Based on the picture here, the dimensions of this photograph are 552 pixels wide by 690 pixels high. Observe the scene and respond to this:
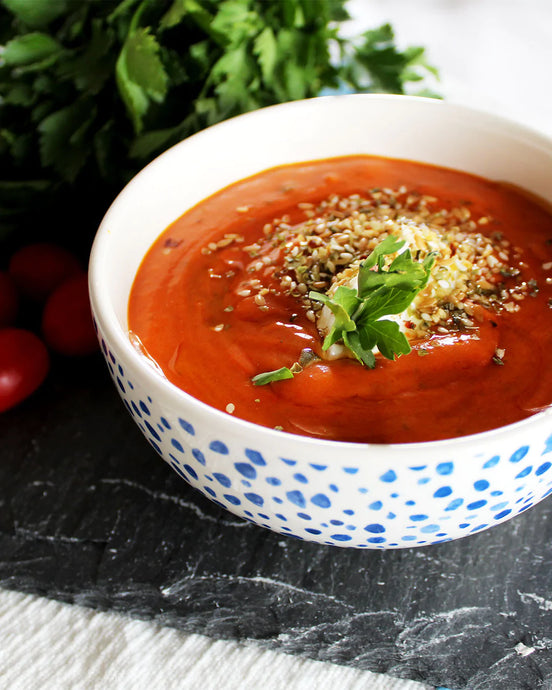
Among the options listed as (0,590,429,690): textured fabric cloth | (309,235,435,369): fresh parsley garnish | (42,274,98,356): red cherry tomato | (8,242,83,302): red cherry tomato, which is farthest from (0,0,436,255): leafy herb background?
(0,590,429,690): textured fabric cloth

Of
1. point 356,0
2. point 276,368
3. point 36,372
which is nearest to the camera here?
point 276,368

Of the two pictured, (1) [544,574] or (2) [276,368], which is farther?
(1) [544,574]

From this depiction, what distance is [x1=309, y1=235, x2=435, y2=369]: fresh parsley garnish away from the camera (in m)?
1.84

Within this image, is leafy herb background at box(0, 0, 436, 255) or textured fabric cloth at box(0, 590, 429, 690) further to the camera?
leafy herb background at box(0, 0, 436, 255)

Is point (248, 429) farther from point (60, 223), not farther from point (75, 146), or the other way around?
point (60, 223)

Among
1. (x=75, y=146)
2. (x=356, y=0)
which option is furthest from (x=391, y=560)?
(x=356, y=0)

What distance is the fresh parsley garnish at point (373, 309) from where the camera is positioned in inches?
72.4

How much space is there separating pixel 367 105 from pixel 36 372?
133 centimetres

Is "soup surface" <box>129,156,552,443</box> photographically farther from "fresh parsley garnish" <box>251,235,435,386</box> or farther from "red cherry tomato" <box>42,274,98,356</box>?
"red cherry tomato" <box>42,274,98,356</box>

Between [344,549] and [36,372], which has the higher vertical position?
[344,549]

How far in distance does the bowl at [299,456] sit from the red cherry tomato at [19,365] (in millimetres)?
568

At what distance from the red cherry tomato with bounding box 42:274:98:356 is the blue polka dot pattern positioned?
33.8 inches

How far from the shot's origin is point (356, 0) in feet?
16.0

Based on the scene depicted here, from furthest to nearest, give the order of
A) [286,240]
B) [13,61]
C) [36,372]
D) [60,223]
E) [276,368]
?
[60,223] → [13,61] → [36,372] → [286,240] → [276,368]
